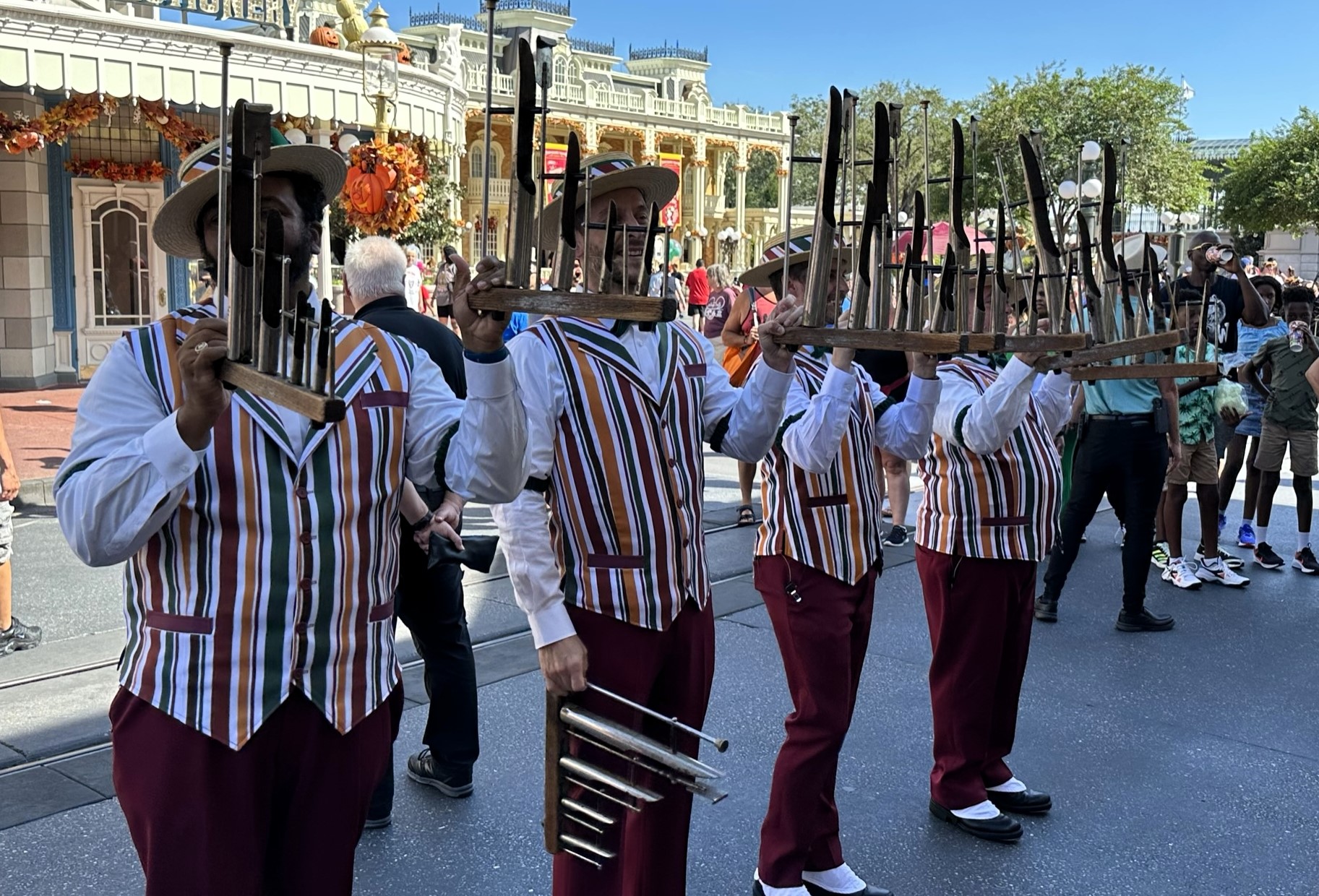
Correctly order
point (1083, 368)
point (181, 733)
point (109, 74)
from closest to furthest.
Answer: point (181, 733) → point (1083, 368) → point (109, 74)

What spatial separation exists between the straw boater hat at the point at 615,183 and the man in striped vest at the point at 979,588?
1.54 meters

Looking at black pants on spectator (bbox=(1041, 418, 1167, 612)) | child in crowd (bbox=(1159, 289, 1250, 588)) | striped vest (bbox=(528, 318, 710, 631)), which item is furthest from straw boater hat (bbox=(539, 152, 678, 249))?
child in crowd (bbox=(1159, 289, 1250, 588))

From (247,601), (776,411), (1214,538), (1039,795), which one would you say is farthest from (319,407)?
(1214,538)

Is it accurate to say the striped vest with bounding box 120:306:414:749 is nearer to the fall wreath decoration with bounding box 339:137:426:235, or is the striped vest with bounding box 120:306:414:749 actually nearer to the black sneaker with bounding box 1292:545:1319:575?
the black sneaker with bounding box 1292:545:1319:575

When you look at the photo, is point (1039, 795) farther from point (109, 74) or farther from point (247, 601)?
point (109, 74)

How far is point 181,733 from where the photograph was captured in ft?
7.52

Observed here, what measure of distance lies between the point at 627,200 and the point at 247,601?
1.36 meters

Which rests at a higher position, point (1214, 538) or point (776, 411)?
point (776, 411)

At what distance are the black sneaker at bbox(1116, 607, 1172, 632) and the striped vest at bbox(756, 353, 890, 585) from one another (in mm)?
3608

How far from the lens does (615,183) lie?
3008 mm

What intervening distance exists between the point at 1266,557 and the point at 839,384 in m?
6.21

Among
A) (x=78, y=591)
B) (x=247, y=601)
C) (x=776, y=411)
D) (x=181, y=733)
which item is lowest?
(x=78, y=591)

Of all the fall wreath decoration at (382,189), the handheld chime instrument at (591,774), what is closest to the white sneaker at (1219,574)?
the handheld chime instrument at (591,774)

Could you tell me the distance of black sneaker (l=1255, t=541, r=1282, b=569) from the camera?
334 inches
